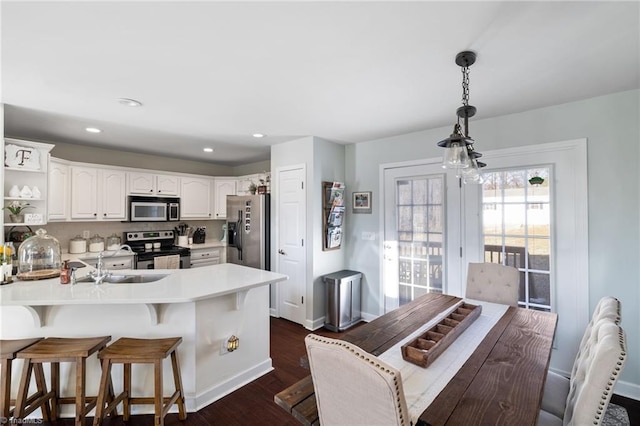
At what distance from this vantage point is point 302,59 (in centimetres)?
183

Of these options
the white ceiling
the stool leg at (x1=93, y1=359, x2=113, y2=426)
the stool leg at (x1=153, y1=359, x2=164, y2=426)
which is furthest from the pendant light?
the stool leg at (x1=93, y1=359, x2=113, y2=426)

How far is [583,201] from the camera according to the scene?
2506 mm

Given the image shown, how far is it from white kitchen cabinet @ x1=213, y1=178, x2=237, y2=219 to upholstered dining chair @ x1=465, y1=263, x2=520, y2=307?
4.20 m

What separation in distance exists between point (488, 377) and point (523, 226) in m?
2.08

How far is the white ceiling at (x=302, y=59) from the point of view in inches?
55.7

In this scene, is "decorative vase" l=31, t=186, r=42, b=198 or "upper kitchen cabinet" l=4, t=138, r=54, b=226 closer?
"upper kitchen cabinet" l=4, t=138, r=54, b=226

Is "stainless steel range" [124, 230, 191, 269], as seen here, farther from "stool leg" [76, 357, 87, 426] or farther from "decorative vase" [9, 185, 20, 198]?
"stool leg" [76, 357, 87, 426]

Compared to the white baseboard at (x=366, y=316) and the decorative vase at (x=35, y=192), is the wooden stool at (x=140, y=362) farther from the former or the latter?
the white baseboard at (x=366, y=316)

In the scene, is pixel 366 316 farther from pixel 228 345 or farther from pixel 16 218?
pixel 16 218

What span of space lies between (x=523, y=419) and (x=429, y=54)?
1.86m

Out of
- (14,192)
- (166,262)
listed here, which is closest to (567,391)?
(166,262)

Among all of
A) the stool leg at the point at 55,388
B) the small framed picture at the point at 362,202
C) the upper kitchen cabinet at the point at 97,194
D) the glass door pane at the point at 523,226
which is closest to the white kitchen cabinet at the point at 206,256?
the upper kitchen cabinet at the point at 97,194

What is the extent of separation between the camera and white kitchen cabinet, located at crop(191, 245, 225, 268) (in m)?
4.79

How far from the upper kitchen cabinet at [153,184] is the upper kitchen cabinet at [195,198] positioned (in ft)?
0.46
